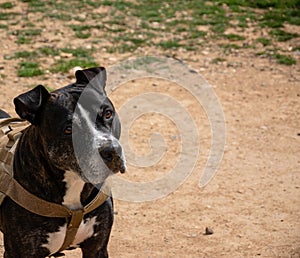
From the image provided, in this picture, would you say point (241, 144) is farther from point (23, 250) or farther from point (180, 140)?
point (23, 250)

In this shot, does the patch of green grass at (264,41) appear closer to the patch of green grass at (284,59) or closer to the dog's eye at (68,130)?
the patch of green grass at (284,59)

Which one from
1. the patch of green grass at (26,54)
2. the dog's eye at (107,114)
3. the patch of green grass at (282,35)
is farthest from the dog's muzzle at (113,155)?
the patch of green grass at (282,35)

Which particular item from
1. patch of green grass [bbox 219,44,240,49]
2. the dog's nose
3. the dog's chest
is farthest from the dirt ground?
the dog's nose

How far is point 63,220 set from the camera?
12.0 ft

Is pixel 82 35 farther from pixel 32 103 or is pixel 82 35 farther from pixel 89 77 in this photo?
pixel 32 103

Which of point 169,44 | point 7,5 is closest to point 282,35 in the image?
point 169,44

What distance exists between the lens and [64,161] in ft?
11.2

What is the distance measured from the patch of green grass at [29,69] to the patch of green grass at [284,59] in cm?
279

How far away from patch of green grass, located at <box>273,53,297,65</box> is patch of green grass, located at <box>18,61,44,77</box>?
2.79 meters

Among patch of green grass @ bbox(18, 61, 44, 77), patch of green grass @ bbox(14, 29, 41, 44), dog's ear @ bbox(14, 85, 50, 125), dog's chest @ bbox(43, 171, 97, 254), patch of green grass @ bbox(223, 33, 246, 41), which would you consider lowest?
patch of green grass @ bbox(223, 33, 246, 41)

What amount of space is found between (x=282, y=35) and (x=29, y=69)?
338 centimetres

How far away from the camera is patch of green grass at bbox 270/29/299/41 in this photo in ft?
30.6

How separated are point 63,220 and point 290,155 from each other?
313 cm

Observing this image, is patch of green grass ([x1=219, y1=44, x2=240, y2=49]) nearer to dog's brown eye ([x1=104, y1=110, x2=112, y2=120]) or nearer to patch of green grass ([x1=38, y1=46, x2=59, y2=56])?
patch of green grass ([x1=38, y1=46, x2=59, y2=56])
